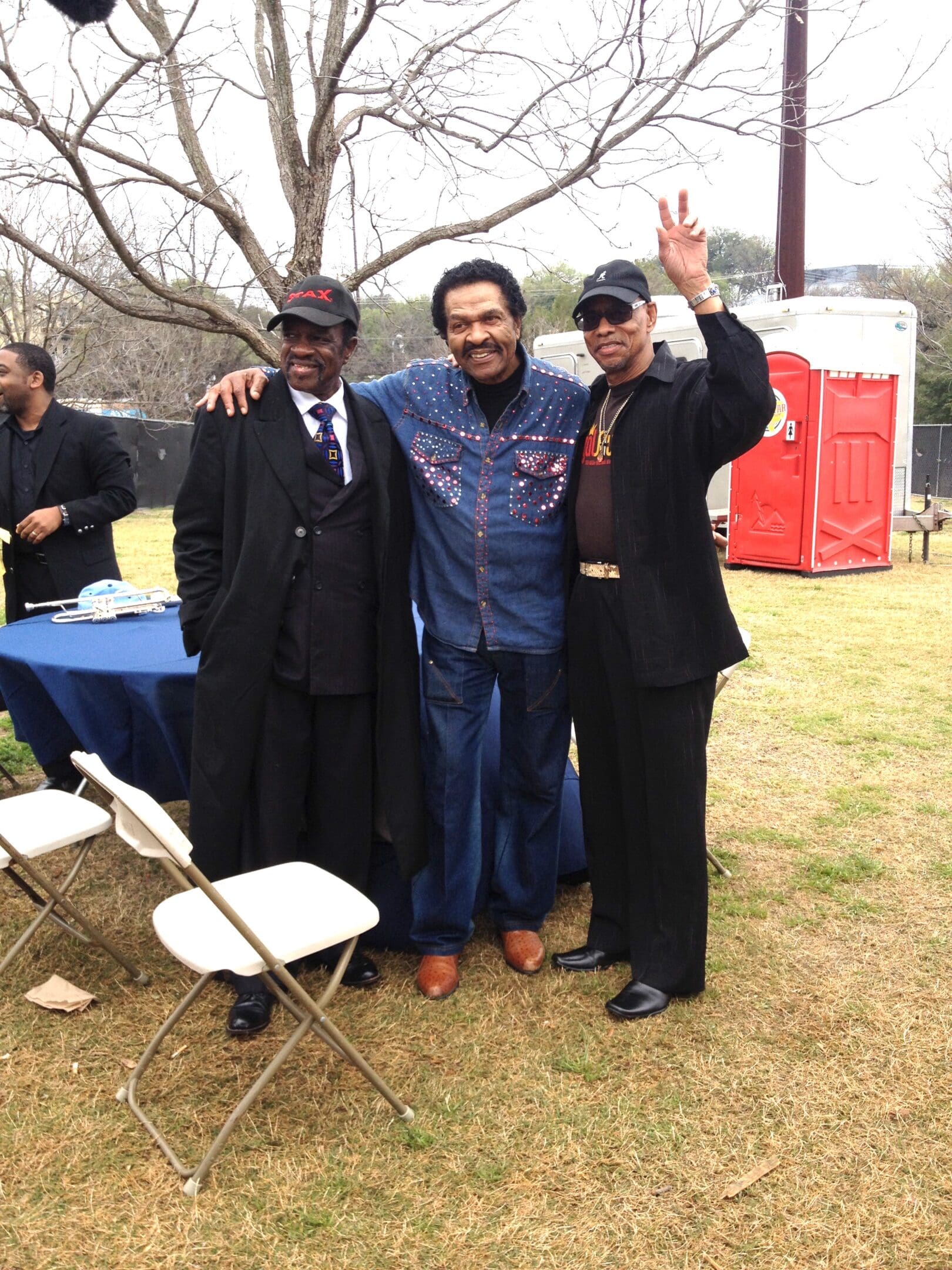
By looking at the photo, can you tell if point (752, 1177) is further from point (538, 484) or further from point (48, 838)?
point (48, 838)

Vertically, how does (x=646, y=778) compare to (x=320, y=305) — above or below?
below

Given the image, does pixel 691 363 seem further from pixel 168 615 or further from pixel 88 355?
pixel 88 355

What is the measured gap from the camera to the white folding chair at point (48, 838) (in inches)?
112

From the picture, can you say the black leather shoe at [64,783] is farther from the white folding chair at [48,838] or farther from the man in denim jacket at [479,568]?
the man in denim jacket at [479,568]

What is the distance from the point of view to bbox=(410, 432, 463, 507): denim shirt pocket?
2828 millimetres

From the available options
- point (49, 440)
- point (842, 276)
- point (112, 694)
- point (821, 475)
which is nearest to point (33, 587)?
point (49, 440)

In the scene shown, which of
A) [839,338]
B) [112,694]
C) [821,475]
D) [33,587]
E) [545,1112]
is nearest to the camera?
[545,1112]

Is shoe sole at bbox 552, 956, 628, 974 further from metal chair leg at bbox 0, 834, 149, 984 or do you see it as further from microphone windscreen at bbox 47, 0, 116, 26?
microphone windscreen at bbox 47, 0, 116, 26

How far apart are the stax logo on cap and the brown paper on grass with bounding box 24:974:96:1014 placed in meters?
1.97

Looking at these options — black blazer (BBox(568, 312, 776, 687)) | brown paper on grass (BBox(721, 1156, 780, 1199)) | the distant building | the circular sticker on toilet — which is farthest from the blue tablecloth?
the distant building

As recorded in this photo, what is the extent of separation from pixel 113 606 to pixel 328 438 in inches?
62.0

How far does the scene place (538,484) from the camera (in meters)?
2.84

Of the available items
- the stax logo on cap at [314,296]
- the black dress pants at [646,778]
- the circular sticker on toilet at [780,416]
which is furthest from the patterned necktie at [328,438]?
the circular sticker on toilet at [780,416]

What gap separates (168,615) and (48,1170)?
211 centimetres
